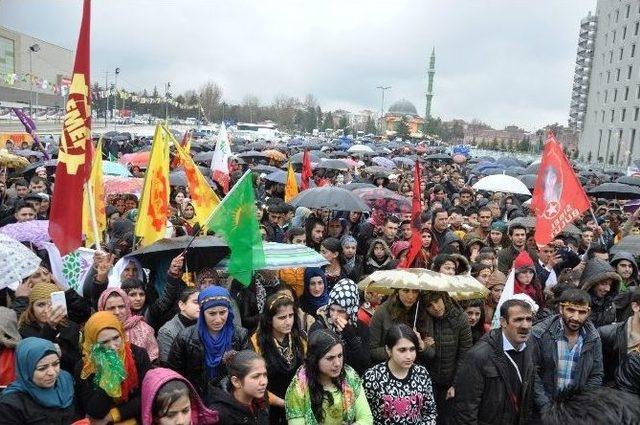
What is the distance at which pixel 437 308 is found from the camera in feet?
14.8

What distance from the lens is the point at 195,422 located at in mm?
3180

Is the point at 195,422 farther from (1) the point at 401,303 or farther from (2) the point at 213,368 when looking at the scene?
(1) the point at 401,303

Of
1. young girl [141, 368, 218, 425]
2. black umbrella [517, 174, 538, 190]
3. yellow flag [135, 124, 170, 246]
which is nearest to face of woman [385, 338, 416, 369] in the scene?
young girl [141, 368, 218, 425]

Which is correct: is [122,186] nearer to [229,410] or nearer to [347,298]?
[347,298]

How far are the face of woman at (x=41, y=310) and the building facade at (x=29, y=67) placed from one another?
6692 cm

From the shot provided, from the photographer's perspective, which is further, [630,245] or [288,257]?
[630,245]

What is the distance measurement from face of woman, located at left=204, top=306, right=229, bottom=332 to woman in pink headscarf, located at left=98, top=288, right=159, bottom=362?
52 cm

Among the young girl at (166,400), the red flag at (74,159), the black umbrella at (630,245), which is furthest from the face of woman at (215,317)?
the black umbrella at (630,245)

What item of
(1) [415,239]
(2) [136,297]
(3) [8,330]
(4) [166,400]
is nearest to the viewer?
(4) [166,400]

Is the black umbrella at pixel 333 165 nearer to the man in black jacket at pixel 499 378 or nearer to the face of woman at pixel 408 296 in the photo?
the face of woman at pixel 408 296

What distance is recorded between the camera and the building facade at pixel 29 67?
70.8m

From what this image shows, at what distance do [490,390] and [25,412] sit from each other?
2.62 metres

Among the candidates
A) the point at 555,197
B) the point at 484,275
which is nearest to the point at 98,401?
the point at 484,275

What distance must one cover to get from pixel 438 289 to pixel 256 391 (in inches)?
63.2
